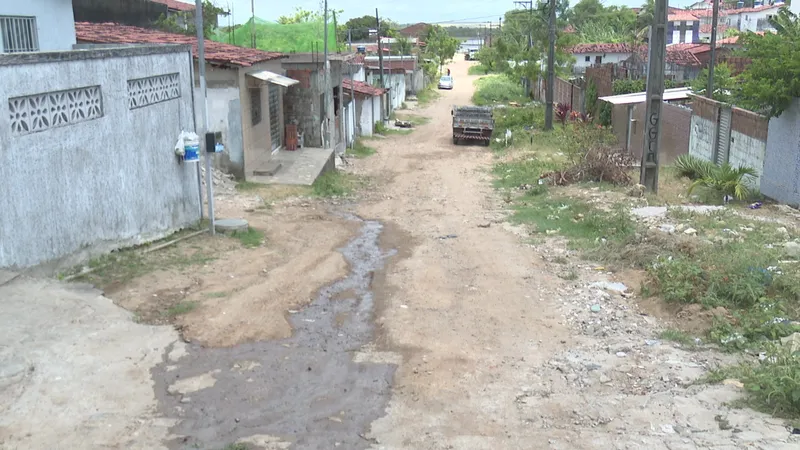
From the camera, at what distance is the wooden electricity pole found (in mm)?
16250

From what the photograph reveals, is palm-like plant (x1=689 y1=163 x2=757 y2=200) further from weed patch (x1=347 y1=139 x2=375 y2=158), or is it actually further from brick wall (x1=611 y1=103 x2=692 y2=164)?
weed patch (x1=347 y1=139 x2=375 y2=158)

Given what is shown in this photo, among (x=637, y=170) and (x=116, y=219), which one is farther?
(x=637, y=170)

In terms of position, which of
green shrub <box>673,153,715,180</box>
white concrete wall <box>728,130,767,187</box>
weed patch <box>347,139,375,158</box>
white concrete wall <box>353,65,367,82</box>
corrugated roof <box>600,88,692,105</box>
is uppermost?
white concrete wall <box>353,65,367,82</box>

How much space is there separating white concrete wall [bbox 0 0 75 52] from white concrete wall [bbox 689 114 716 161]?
1609 centimetres

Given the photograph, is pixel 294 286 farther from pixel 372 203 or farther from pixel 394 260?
pixel 372 203

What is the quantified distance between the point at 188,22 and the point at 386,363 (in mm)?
28674

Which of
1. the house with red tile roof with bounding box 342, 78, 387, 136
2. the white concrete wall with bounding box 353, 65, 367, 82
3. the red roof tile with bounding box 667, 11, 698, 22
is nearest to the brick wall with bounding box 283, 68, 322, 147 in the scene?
the house with red tile roof with bounding box 342, 78, 387, 136

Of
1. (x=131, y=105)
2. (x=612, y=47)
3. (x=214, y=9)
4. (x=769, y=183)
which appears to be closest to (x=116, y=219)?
(x=131, y=105)

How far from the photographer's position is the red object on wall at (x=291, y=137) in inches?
949

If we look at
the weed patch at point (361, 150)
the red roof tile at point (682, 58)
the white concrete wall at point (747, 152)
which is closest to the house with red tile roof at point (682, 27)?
the red roof tile at point (682, 58)

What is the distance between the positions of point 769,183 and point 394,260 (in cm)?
964

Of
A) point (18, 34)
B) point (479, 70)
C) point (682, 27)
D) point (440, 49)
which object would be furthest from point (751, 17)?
point (18, 34)

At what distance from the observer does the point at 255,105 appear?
67.6 feet

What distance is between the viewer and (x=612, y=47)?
6272 cm
